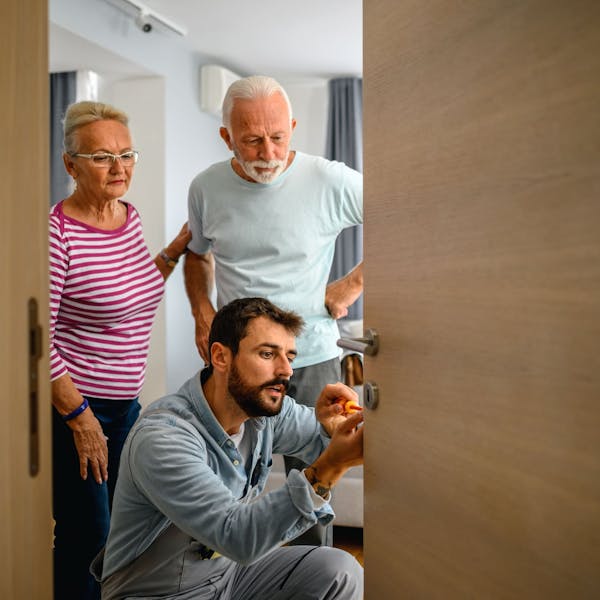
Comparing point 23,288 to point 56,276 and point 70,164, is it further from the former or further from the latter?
point 70,164

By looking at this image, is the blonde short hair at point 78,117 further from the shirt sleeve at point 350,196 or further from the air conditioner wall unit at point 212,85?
the air conditioner wall unit at point 212,85

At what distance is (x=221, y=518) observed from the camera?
1.31m

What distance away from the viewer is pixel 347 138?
17.7ft

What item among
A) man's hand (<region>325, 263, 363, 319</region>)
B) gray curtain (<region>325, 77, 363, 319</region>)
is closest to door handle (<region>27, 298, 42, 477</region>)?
man's hand (<region>325, 263, 363, 319</region>)

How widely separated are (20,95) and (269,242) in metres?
1.20

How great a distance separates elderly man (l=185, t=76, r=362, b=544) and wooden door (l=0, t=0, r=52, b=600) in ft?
3.70

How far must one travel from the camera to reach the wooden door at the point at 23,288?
0.81 m

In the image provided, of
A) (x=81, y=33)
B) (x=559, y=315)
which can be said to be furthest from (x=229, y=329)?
(x=81, y=33)

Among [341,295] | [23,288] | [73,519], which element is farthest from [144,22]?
[23,288]

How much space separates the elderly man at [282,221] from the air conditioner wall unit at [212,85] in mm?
2666

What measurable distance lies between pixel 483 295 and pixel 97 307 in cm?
125

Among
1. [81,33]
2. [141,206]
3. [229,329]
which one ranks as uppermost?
[81,33]

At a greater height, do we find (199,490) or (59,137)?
(59,137)

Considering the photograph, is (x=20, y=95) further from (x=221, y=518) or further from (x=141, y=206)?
(x=141, y=206)
